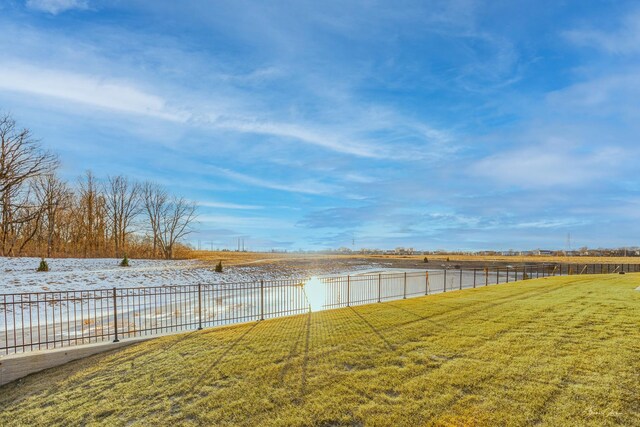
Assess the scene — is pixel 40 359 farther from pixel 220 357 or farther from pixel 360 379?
pixel 360 379

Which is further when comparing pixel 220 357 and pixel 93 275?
pixel 93 275

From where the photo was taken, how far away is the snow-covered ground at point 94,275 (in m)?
18.8

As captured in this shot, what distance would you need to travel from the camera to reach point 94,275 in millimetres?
22578

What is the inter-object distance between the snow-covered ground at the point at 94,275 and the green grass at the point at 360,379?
1485cm

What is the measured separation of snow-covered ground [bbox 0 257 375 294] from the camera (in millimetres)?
18781

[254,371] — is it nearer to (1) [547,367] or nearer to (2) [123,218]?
(1) [547,367]

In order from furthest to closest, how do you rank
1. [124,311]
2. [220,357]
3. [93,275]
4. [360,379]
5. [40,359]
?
1. [93,275]
2. [124,311]
3. [40,359]
4. [220,357]
5. [360,379]

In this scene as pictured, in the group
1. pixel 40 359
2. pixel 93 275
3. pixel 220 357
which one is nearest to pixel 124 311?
pixel 40 359

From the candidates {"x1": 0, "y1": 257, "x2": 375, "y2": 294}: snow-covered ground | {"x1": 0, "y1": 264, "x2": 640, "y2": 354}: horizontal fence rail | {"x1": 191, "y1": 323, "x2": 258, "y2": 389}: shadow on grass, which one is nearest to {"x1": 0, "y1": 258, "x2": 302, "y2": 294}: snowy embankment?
{"x1": 0, "y1": 257, "x2": 375, "y2": 294}: snow-covered ground

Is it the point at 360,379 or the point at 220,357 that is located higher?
the point at 360,379

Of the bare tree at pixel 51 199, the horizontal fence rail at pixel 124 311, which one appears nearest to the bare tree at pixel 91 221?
the bare tree at pixel 51 199

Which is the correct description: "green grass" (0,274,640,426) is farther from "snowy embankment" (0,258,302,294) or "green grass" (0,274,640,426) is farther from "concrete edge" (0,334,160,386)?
"snowy embankment" (0,258,302,294)

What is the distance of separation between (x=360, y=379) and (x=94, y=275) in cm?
2331

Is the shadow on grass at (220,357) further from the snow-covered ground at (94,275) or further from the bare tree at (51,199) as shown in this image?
the bare tree at (51,199)
